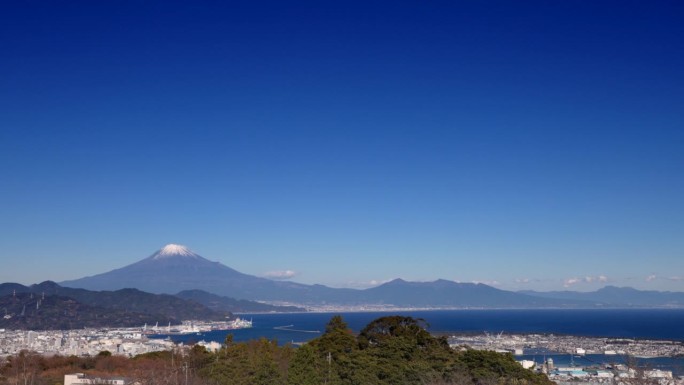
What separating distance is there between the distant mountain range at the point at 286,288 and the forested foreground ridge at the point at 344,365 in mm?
134477

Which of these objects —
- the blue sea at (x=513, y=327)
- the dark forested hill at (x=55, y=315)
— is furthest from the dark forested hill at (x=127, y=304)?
the blue sea at (x=513, y=327)

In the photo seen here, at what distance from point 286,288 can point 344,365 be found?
16911 cm

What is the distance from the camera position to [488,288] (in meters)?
176

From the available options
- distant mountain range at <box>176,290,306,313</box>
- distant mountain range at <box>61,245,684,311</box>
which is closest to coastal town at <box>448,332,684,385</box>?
distant mountain range at <box>176,290,306,313</box>

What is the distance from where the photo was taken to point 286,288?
597 ft

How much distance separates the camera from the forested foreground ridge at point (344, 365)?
14344 millimetres

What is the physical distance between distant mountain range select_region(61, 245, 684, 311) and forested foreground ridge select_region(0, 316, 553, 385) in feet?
441

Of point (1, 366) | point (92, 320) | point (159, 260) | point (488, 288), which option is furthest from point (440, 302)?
point (1, 366)

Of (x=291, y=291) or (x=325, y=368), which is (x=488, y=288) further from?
(x=325, y=368)

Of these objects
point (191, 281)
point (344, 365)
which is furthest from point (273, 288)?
point (344, 365)

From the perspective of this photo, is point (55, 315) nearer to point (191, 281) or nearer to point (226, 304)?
point (226, 304)

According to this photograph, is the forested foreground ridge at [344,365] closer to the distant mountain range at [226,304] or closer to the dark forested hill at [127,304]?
the dark forested hill at [127,304]

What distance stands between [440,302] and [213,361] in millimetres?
144766

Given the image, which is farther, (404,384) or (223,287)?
(223,287)
